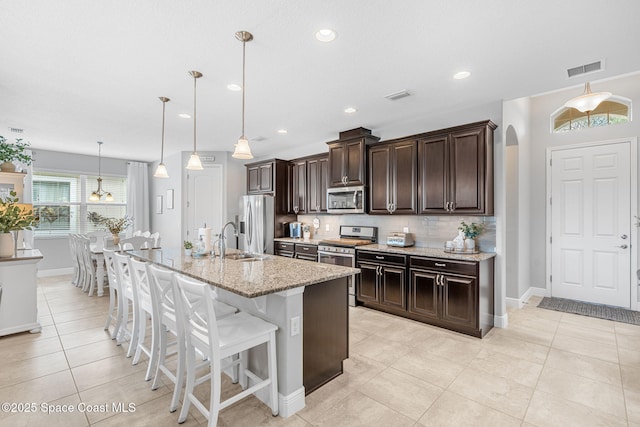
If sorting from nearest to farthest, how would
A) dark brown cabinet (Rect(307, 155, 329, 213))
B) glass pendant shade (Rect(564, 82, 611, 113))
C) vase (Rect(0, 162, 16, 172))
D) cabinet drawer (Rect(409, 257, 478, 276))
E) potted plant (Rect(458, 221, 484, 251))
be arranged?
glass pendant shade (Rect(564, 82, 611, 113)), cabinet drawer (Rect(409, 257, 478, 276)), potted plant (Rect(458, 221, 484, 251)), vase (Rect(0, 162, 16, 172)), dark brown cabinet (Rect(307, 155, 329, 213))

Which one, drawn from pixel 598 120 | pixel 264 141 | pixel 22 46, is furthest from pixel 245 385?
pixel 598 120

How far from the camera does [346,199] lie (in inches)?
196

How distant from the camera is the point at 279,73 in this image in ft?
9.86

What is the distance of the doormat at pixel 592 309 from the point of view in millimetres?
3937

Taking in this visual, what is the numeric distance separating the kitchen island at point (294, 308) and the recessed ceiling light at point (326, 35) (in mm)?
1805

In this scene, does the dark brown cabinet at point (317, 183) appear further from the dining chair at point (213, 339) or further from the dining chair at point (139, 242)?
the dining chair at point (213, 339)

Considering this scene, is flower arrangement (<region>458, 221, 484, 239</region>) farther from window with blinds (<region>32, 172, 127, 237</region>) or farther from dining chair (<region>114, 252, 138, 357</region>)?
window with blinds (<region>32, 172, 127, 237</region>)

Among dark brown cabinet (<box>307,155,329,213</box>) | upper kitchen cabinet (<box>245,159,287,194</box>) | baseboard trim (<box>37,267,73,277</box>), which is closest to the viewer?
dark brown cabinet (<box>307,155,329,213</box>)

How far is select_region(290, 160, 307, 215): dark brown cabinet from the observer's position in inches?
229

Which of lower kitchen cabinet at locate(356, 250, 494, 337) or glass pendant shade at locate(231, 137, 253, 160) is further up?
glass pendant shade at locate(231, 137, 253, 160)

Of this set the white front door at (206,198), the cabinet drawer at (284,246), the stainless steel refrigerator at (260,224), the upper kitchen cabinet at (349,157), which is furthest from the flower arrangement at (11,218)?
the upper kitchen cabinet at (349,157)

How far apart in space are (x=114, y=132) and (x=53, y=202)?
3.12 m

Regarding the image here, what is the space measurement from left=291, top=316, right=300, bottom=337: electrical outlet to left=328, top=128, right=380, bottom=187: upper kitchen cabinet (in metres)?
2.92

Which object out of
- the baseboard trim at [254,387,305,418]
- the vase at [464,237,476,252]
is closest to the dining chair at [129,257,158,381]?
the baseboard trim at [254,387,305,418]
